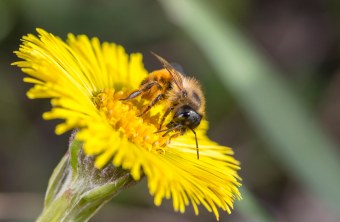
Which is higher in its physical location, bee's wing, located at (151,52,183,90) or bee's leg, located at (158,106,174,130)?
bee's wing, located at (151,52,183,90)

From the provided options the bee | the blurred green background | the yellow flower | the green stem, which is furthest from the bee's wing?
the blurred green background

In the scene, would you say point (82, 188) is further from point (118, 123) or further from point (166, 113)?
point (166, 113)

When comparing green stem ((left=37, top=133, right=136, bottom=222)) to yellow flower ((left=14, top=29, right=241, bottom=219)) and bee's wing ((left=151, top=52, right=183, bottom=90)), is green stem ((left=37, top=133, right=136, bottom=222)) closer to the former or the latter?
yellow flower ((left=14, top=29, right=241, bottom=219))

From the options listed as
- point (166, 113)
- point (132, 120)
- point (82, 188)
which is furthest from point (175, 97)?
point (82, 188)

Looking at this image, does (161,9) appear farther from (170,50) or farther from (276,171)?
(276,171)

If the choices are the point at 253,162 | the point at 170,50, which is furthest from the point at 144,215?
the point at 170,50

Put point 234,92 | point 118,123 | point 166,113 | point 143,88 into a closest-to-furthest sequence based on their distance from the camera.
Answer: point 118,123
point 166,113
point 143,88
point 234,92
